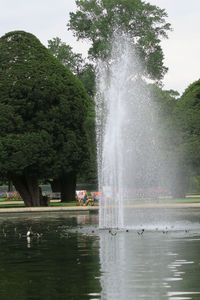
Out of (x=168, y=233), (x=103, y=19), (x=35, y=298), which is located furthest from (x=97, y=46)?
(x=35, y=298)

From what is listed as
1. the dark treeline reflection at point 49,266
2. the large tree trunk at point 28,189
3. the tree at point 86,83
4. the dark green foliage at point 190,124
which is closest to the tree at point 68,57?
the tree at point 86,83

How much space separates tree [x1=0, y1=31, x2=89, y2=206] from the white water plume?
2.38m

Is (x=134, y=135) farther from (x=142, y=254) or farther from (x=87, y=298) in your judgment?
(x=87, y=298)

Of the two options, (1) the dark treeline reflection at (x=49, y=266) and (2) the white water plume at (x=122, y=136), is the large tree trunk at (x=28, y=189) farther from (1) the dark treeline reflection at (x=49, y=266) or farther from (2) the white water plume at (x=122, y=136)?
(1) the dark treeline reflection at (x=49, y=266)

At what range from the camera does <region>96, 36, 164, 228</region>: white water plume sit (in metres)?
26.1

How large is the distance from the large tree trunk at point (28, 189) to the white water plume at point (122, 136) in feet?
16.2

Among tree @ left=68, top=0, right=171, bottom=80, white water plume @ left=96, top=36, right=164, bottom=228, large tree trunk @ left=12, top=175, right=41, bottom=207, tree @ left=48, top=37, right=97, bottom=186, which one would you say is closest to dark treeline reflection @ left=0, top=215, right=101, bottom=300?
white water plume @ left=96, top=36, right=164, bottom=228

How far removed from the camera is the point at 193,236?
19.2m

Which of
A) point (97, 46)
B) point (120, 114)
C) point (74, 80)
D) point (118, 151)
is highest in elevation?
point (97, 46)

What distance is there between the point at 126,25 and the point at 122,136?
35.2 m

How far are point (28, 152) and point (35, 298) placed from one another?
3317 centimetres

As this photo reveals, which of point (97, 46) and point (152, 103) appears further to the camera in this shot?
point (97, 46)

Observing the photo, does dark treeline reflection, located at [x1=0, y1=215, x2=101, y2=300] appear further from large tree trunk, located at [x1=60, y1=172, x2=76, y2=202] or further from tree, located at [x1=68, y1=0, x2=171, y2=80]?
tree, located at [x1=68, y1=0, x2=171, y2=80]

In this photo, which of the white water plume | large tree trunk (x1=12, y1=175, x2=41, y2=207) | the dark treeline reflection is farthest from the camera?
large tree trunk (x1=12, y1=175, x2=41, y2=207)
